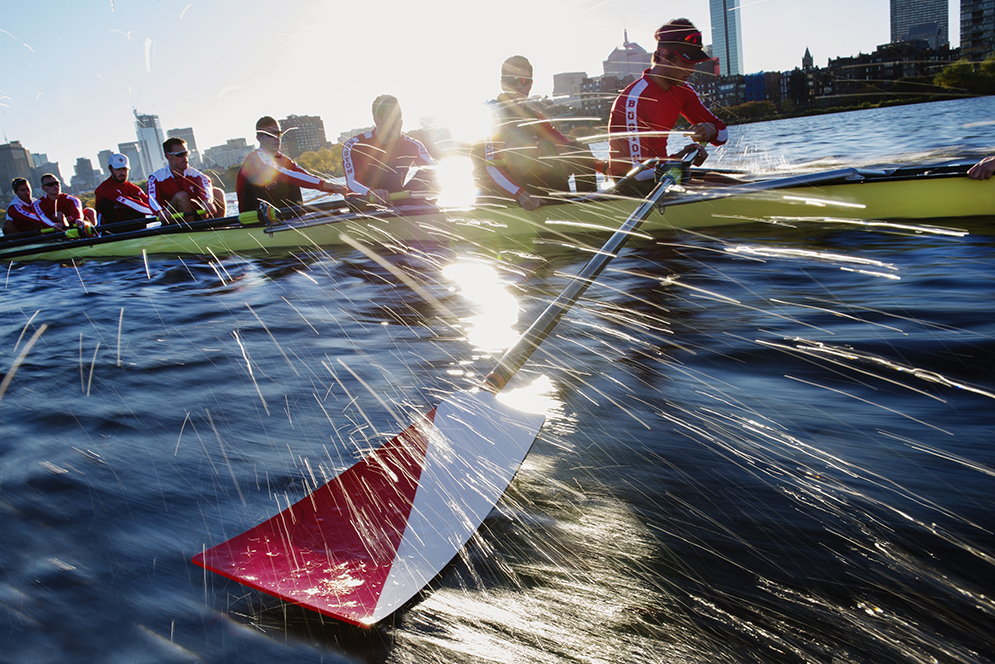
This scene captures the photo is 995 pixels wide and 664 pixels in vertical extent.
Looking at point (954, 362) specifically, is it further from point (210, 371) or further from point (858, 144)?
point (858, 144)

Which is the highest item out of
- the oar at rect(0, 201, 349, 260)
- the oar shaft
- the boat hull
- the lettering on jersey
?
the lettering on jersey

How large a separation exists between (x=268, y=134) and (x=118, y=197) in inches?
138

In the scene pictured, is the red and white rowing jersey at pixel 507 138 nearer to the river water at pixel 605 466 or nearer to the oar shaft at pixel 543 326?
the river water at pixel 605 466

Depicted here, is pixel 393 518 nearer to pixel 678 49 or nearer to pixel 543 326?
pixel 543 326

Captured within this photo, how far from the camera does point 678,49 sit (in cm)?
501

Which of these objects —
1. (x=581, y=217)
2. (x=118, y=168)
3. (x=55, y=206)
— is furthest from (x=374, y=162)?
(x=55, y=206)

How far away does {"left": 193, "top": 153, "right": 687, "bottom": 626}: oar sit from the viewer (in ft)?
5.32

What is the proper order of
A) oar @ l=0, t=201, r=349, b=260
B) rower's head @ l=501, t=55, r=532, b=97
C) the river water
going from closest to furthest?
the river water, rower's head @ l=501, t=55, r=532, b=97, oar @ l=0, t=201, r=349, b=260

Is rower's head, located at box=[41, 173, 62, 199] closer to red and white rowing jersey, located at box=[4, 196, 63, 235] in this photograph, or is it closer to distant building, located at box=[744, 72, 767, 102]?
red and white rowing jersey, located at box=[4, 196, 63, 235]

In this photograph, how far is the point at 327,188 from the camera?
8.45 metres

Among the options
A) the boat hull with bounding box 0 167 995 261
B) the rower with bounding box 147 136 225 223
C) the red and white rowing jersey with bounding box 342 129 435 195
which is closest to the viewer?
the boat hull with bounding box 0 167 995 261

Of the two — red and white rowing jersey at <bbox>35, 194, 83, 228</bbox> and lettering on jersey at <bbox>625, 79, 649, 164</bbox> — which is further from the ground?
red and white rowing jersey at <bbox>35, 194, 83, 228</bbox>

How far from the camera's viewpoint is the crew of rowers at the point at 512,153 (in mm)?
5316

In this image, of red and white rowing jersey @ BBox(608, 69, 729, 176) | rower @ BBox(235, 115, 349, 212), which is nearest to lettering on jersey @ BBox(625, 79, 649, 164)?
red and white rowing jersey @ BBox(608, 69, 729, 176)
